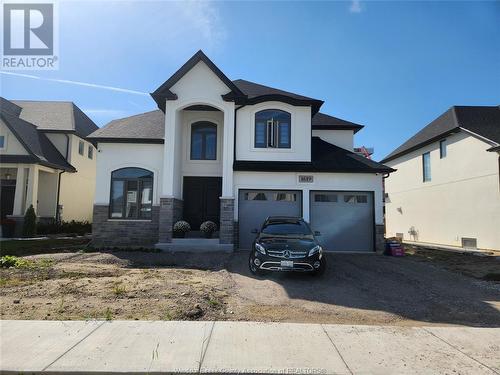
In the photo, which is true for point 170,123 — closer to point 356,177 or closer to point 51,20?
point 51,20

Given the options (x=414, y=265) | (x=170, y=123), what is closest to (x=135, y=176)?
(x=170, y=123)

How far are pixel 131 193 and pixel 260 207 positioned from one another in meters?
5.61

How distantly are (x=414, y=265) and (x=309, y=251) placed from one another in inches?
203

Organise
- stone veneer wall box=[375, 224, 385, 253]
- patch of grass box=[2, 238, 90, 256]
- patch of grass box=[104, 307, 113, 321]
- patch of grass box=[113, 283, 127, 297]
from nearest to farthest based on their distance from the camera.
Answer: patch of grass box=[104, 307, 113, 321] < patch of grass box=[113, 283, 127, 297] < patch of grass box=[2, 238, 90, 256] < stone veneer wall box=[375, 224, 385, 253]

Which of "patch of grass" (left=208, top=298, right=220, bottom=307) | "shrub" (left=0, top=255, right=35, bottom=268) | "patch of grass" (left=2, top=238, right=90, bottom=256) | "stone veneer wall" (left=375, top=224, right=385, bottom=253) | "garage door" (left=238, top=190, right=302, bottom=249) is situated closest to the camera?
"patch of grass" (left=208, top=298, right=220, bottom=307)

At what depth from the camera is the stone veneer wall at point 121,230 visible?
1577 centimetres

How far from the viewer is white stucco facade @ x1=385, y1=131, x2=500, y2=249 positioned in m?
17.3

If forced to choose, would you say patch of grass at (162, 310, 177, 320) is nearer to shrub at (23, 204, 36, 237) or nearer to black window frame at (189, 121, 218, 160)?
black window frame at (189, 121, 218, 160)

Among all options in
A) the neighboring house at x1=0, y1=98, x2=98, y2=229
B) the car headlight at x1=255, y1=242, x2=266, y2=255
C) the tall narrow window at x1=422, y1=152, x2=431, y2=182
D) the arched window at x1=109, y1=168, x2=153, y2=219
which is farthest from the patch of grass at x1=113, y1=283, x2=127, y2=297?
the tall narrow window at x1=422, y1=152, x2=431, y2=182

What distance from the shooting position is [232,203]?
1484 cm

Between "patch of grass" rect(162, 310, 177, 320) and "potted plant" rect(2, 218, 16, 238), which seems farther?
"potted plant" rect(2, 218, 16, 238)

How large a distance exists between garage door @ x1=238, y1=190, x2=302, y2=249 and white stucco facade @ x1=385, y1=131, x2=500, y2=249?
9102mm

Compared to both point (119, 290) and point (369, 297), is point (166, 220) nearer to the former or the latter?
point (119, 290)

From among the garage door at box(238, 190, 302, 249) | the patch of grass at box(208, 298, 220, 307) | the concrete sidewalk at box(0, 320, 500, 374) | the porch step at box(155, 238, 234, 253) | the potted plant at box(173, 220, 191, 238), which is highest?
the garage door at box(238, 190, 302, 249)
